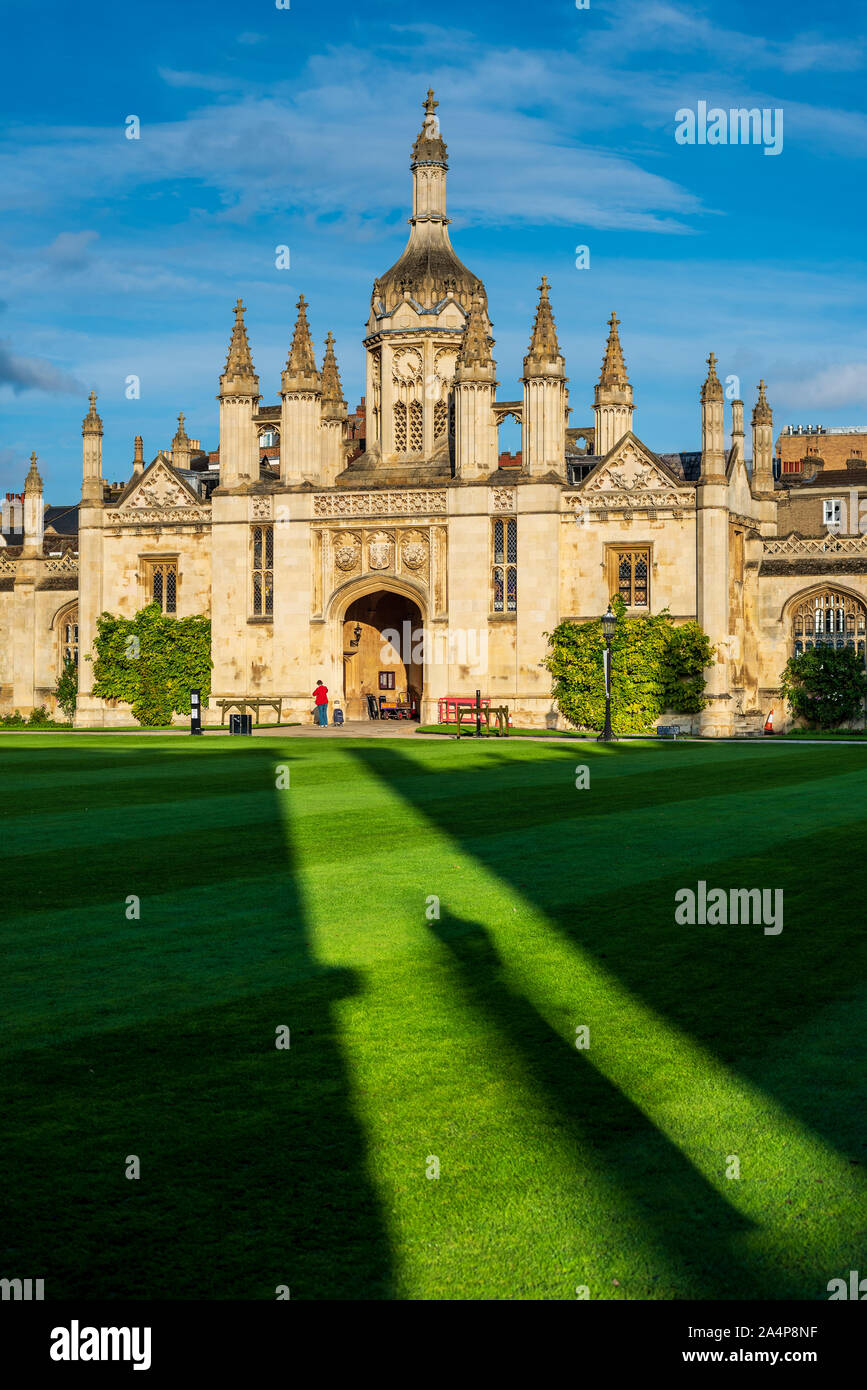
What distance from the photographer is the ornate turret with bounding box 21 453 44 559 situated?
54.6 metres

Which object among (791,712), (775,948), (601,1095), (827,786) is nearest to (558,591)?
(791,712)

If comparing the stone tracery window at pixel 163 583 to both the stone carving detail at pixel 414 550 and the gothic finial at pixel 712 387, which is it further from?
the gothic finial at pixel 712 387

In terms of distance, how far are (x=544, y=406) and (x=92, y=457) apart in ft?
53.4

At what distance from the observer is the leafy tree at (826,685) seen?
146 ft

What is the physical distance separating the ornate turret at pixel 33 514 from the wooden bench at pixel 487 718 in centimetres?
2046

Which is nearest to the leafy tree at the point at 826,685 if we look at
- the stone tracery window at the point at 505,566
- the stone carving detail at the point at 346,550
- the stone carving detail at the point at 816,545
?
the stone carving detail at the point at 816,545

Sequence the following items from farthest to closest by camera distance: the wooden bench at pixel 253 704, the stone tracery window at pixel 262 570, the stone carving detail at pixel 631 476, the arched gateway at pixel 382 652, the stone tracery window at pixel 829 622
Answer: the arched gateway at pixel 382 652 → the stone tracery window at pixel 262 570 → the stone tracery window at pixel 829 622 → the wooden bench at pixel 253 704 → the stone carving detail at pixel 631 476

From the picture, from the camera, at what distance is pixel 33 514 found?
55.2m

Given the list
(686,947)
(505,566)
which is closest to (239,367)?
(505,566)

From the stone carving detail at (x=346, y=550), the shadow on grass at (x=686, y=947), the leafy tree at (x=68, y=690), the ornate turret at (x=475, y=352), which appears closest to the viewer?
the shadow on grass at (x=686, y=947)

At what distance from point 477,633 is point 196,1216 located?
40.2 metres

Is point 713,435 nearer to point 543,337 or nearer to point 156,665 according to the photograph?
point 543,337

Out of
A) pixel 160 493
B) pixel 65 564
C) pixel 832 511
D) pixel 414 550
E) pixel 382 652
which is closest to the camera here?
pixel 414 550

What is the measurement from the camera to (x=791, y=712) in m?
46.0
